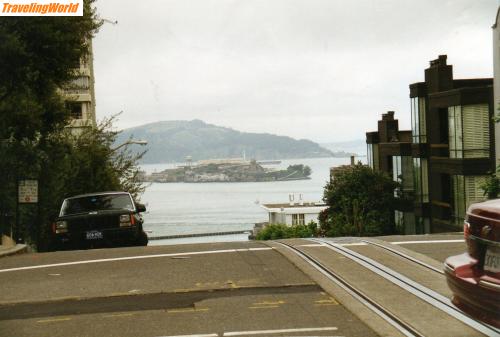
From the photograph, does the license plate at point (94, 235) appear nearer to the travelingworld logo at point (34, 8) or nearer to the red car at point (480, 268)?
the travelingworld logo at point (34, 8)

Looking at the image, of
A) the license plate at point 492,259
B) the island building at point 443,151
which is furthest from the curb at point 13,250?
the island building at point 443,151

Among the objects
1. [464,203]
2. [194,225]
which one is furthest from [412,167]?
[194,225]

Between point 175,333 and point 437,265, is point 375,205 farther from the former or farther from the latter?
point 175,333

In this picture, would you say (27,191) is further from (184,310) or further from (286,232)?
(286,232)

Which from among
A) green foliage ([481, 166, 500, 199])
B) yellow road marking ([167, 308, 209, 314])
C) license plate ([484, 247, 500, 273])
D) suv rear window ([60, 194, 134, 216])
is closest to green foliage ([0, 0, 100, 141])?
suv rear window ([60, 194, 134, 216])

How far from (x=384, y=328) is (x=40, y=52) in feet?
46.3

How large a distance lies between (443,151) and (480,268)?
35.9 m

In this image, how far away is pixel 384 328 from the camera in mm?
7172

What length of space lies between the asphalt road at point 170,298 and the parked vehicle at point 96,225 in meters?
2.85

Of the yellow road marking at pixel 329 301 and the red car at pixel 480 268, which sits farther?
the yellow road marking at pixel 329 301

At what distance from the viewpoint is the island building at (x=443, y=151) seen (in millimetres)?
35812

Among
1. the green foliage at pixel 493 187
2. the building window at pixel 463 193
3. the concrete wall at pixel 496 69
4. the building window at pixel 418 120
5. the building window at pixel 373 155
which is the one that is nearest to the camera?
the green foliage at pixel 493 187

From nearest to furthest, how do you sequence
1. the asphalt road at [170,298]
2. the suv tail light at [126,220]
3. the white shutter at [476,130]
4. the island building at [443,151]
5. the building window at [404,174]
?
the asphalt road at [170,298]
the suv tail light at [126,220]
the white shutter at [476,130]
the island building at [443,151]
the building window at [404,174]

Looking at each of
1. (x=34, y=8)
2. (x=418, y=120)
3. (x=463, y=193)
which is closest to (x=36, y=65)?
(x=34, y=8)
